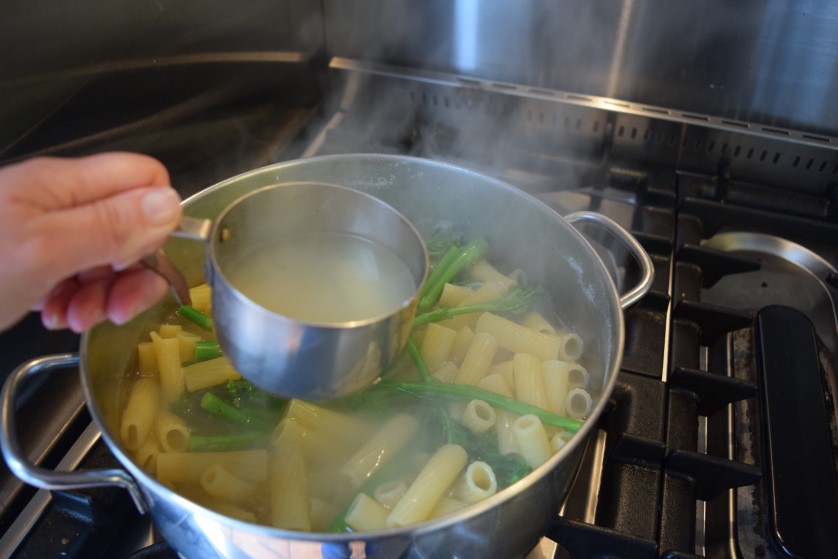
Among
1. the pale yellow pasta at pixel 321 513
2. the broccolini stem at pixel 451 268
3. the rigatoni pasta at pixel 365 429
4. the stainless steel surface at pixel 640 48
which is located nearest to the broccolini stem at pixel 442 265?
the broccolini stem at pixel 451 268

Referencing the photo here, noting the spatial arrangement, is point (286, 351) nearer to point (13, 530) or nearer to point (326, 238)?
point (326, 238)

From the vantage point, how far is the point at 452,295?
1295mm

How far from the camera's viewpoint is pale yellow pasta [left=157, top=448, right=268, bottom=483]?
0.98 m

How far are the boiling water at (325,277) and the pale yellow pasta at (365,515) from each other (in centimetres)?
26

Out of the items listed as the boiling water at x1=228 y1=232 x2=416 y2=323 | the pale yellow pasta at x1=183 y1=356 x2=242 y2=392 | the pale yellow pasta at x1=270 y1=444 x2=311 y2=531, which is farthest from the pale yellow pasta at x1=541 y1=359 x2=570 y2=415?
the pale yellow pasta at x1=183 y1=356 x2=242 y2=392

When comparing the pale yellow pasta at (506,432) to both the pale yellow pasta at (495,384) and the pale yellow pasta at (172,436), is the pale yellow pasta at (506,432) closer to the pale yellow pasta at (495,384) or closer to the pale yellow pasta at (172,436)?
the pale yellow pasta at (495,384)

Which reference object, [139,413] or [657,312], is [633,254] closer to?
[657,312]

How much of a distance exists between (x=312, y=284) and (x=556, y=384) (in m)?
0.45

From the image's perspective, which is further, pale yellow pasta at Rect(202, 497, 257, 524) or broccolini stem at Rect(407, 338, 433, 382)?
broccolini stem at Rect(407, 338, 433, 382)

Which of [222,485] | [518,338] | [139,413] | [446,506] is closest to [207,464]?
[222,485]

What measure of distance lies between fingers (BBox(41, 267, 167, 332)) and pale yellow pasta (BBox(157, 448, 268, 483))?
0.25 meters

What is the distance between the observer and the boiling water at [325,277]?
3.21 ft

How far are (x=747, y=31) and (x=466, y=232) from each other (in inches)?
29.8

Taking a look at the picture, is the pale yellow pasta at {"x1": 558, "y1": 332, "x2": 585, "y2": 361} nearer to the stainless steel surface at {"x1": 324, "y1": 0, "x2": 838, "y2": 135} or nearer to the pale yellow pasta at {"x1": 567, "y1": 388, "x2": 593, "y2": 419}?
the pale yellow pasta at {"x1": 567, "y1": 388, "x2": 593, "y2": 419}
